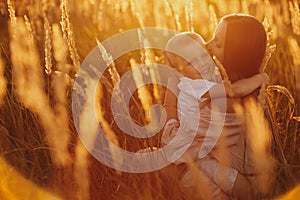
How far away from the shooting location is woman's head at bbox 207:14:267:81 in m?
2.52

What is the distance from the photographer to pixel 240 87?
2521 millimetres

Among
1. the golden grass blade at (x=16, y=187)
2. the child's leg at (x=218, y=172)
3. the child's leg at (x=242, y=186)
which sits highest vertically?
the golden grass blade at (x=16, y=187)

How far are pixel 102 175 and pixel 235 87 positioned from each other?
59 cm

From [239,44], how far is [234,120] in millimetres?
275

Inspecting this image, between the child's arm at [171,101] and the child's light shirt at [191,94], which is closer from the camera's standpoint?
the child's light shirt at [191,94]

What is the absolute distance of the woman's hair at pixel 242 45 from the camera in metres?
2.52

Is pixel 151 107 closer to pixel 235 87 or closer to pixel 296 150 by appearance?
pixel 235 87

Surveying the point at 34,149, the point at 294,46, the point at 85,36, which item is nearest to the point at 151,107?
the point at 34,149

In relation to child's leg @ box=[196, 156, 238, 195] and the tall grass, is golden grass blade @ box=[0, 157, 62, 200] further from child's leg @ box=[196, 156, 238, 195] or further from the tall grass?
child's leg @ box=[196, 156, 238, 195]

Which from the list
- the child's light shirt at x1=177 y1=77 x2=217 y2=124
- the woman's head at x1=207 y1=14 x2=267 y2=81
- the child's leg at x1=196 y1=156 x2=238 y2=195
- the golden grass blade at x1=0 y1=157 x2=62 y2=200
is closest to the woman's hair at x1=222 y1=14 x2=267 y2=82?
the woman's head at x1=207 y1=14 x2=267 y2=81

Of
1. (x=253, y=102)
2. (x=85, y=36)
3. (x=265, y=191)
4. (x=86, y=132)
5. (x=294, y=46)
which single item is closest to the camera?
A: (x=265, y=191)

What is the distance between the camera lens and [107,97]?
3.02 m

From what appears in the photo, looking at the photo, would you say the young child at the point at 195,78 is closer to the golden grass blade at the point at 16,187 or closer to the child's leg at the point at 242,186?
the child's leg at the point at 242,186

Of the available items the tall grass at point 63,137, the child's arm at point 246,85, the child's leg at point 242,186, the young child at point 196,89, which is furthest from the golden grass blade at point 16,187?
the child's arm at point 246,85
